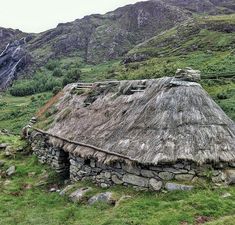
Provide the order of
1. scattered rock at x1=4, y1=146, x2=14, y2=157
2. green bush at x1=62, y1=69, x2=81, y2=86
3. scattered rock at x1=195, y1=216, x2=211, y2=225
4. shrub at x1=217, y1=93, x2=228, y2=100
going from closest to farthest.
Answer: scattered rock at x1=195, y1=216, x2=211, y2=225
scattered rock at x1=4, y1=146, x2=14, y2=157
shrub at x1=217, y1=93, x2=228, y2=100
green bush at x1=62, y1=69, x2=81, y2=86

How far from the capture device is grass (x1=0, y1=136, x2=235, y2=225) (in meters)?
11.9

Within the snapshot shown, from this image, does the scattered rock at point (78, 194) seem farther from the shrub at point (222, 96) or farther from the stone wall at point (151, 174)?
the shrub at point (222, 96)

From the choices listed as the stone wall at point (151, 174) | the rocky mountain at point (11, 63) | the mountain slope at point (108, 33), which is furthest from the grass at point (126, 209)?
the mountain slope at point (108, 33)

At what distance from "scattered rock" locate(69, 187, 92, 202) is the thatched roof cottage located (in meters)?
0.73

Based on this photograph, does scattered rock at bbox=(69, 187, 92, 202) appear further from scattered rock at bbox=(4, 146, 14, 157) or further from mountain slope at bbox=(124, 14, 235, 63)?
mountain slope at bbox=(124, 14, 235, 63)

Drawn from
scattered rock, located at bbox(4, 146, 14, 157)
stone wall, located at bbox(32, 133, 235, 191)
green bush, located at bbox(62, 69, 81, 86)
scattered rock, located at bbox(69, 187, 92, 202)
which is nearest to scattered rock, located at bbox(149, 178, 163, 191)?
stone wall, located at bbox(32, 133, 235, 191)

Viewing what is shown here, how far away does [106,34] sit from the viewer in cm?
15688

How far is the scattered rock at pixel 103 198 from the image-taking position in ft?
46.8

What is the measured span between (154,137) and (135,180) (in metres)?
1.72

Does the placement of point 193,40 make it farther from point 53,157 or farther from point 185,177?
point 185,177

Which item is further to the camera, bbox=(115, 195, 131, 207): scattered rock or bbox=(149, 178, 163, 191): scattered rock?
bbox=(149, 178, 163, 191): scattered rock

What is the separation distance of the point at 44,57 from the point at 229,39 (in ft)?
260

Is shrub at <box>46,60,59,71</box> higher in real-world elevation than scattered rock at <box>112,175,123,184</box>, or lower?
lower

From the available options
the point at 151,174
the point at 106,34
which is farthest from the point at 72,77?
the point at 151,174
